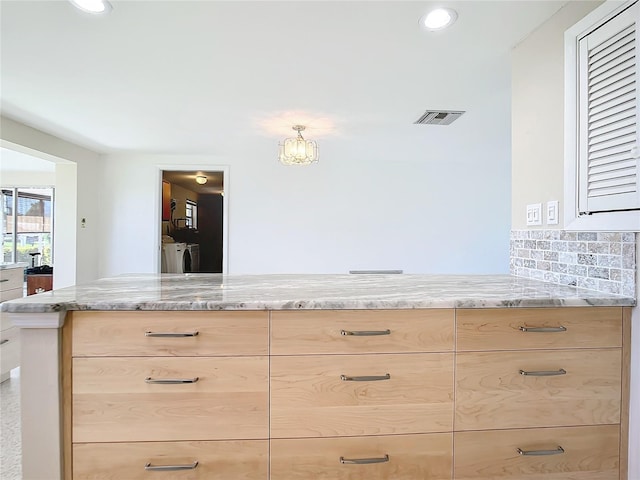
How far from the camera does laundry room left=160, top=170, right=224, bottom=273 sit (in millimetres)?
6484

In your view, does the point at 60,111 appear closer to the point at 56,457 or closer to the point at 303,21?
the point at 303,21

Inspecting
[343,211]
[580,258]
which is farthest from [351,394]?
[343,211]

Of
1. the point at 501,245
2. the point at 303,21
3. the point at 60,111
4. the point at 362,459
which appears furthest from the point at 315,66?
the point at 501,245

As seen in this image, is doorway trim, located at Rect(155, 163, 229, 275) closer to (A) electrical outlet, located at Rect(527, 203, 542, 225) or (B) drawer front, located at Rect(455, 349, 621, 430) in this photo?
(A) electrical outlet, located at Rect(527, 203, 542, 225)

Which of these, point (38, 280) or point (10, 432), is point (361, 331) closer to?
point (10, 432)

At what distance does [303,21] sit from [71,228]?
404 cm

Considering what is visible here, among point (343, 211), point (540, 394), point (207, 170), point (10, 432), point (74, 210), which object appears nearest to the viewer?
point (540, 394)

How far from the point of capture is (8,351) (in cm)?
262

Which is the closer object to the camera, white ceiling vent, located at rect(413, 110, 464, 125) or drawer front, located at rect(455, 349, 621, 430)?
drawer front, located at rect(455, 349, 621, 430)

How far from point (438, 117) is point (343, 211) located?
2055mm

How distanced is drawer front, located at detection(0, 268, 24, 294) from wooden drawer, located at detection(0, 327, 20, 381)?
0.93ft

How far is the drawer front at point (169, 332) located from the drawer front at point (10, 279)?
2279 millimetres

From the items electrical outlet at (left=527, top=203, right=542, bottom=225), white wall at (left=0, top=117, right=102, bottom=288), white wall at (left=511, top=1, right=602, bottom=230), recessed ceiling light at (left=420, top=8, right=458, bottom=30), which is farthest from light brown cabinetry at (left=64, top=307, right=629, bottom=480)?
white wall at (left=0, top=117, right=102, bottom=288)

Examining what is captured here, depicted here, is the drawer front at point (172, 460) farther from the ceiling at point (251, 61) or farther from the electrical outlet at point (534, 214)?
the ceiling at point (251, 61)
